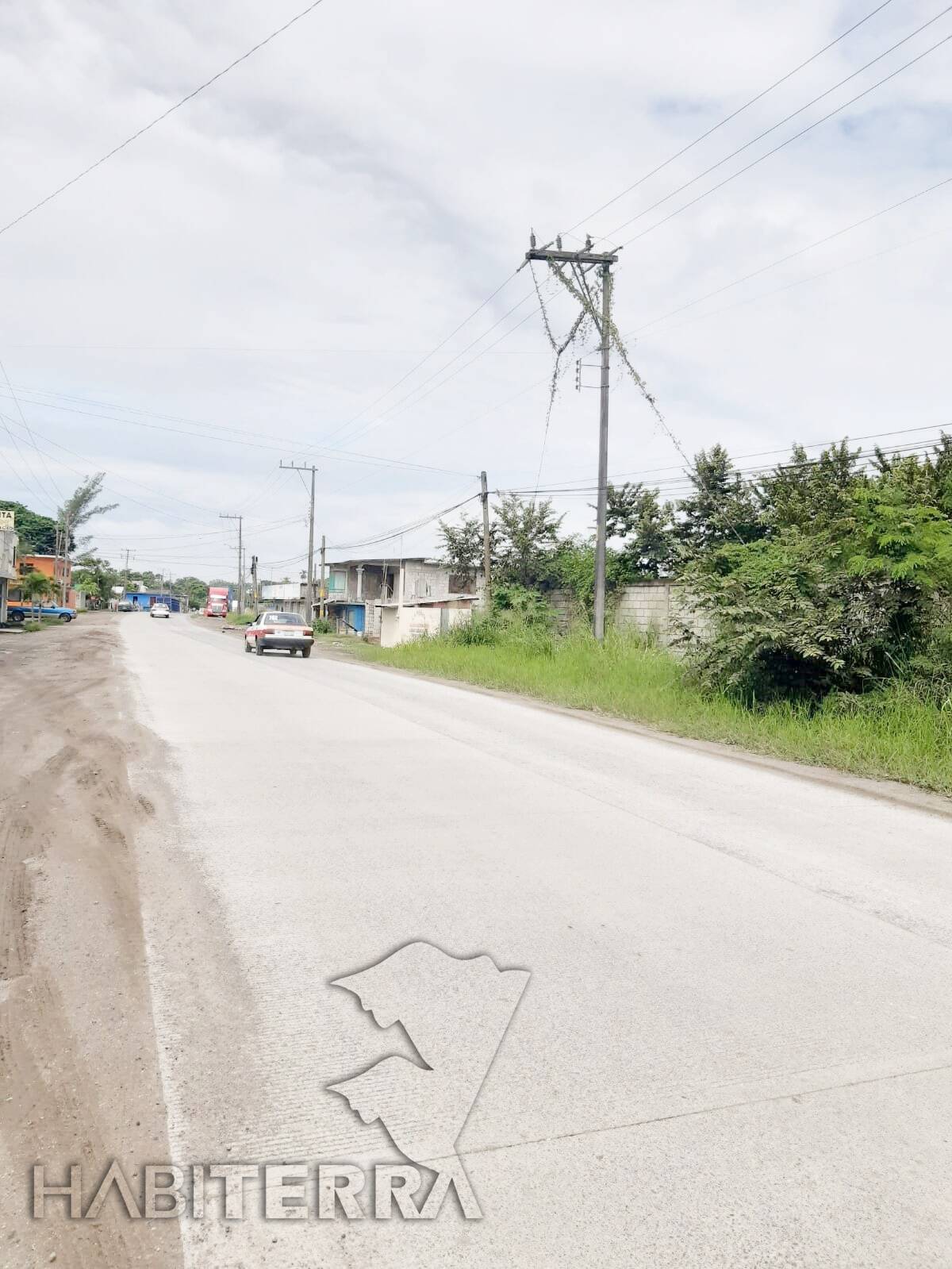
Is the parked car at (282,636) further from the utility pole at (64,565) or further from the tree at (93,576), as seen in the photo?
the tree at (93,576)

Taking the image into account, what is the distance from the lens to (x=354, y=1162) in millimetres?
2805

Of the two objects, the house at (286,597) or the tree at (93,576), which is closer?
the house at (286,597)

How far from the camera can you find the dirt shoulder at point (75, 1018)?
8.33 feet

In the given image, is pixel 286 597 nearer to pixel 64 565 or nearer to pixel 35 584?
pixel 64 565

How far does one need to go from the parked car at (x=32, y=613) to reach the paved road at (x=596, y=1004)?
5322cm

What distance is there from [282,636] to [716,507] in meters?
16.0

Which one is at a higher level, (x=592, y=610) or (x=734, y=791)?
(x=592, y=610)

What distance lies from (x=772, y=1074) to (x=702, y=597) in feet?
39.0

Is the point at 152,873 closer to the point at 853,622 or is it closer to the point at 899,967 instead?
the point at 899,967

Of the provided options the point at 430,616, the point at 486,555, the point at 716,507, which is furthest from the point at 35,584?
the point at 716,507

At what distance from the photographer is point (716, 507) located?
34.1 m

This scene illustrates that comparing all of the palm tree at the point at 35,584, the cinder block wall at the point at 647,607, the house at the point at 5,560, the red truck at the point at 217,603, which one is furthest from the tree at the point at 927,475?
the red truck at the point at 217,603

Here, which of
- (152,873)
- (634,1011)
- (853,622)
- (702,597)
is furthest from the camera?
(702,597)

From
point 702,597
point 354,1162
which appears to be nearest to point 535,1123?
point 354,1162
